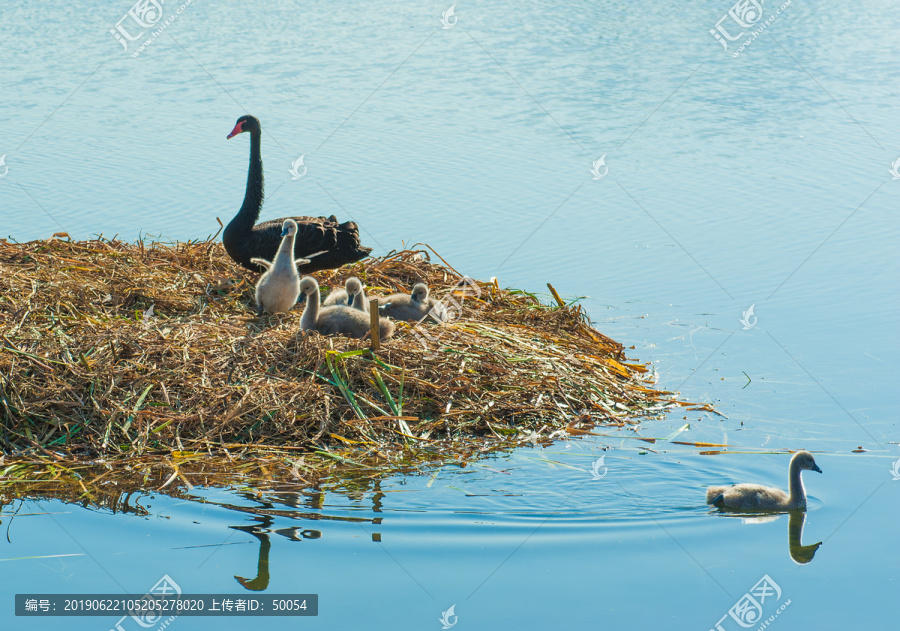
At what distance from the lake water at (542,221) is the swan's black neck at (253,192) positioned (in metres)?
1.41

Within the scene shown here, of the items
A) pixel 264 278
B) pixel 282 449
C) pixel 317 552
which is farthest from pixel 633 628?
pixel 264 278

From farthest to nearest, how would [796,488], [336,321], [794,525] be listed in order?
1. [336,321]
2. [796,488]
3. [794,525]

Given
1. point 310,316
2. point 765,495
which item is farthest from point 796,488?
point 310,316

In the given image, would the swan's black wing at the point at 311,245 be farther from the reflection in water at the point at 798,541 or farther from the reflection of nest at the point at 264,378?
the reflection in water at the point at 798,541

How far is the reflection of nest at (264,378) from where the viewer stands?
17.1 feet

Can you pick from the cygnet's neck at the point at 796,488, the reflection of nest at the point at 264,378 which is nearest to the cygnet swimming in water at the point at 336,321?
the reflection of nest at the point at 264,378

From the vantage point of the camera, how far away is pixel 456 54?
55.0 feet

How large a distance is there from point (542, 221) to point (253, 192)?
3025 mm

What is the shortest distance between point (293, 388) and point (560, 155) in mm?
6979

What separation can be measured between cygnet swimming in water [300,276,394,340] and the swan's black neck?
1653 mm

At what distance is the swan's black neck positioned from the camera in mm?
7574

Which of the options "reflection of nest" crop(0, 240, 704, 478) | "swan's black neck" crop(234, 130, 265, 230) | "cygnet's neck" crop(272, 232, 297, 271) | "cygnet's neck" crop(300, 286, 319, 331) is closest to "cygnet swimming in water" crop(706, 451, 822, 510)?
"reflection of nest" crop(0, 240, 704, 478)

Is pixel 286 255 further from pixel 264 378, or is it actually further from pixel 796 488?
pixel 796 488

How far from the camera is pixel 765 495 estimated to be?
15.4ft
